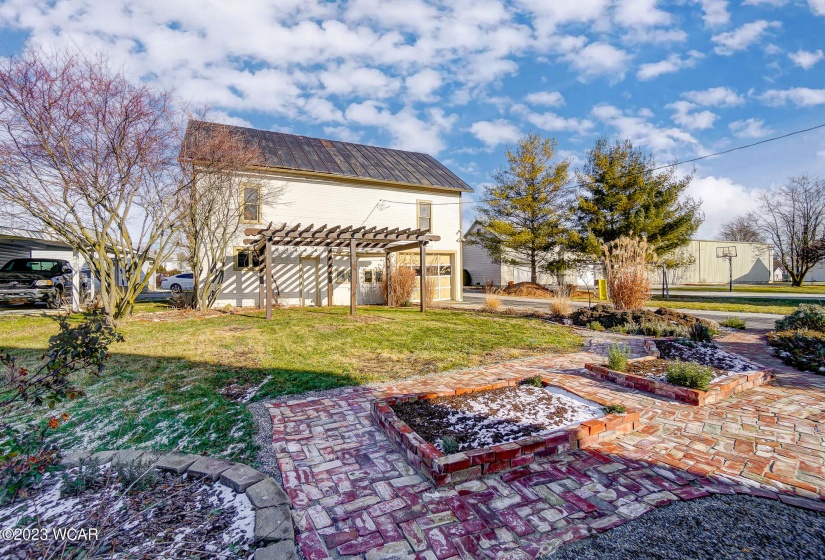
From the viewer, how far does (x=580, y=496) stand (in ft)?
7.50

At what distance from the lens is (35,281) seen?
12.0 metres

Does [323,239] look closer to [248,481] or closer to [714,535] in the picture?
[248,481]

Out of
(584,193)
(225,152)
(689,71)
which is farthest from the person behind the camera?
(584,193)

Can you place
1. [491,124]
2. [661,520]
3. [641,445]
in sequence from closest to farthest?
1. [661,520]
2. [641,445]
3. [491,124]

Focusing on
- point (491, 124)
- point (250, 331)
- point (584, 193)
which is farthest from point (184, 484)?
point (584, 193)

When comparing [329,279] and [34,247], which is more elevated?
[34,247]

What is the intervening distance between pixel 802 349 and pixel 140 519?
7946mm

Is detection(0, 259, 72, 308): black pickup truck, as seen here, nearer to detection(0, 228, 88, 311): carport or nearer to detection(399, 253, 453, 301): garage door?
detection(0, 228, 88, 311): carport

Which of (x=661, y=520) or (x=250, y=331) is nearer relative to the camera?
(x=661, y=520)

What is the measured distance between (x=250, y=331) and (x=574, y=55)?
10378 millimetres

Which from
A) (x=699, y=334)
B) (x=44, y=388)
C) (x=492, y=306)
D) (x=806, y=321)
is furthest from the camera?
(x=492, y=306)

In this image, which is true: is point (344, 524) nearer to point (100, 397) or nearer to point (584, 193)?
point (100, 397)

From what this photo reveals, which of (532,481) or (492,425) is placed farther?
(492,425)

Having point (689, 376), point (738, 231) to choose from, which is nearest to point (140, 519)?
point (689, 376)
